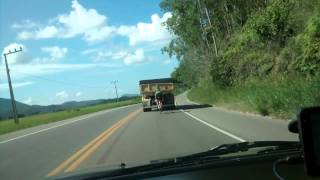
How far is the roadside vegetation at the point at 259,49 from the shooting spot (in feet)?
82.1

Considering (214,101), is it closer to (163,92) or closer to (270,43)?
(163,92)

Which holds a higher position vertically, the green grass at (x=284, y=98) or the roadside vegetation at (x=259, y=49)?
the roadside vegetation at (x=259, y=49)

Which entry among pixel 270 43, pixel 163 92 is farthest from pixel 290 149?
pixel 163 92

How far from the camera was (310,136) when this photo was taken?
7.71 feet

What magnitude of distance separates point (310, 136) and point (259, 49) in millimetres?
38811

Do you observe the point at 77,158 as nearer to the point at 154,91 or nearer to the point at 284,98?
the point at 284,98

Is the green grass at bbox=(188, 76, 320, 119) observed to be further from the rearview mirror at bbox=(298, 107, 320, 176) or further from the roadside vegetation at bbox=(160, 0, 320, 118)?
the rearview mirror at bbox=(298, 107, 320, 176)

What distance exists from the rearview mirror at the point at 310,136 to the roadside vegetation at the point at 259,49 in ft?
35.8

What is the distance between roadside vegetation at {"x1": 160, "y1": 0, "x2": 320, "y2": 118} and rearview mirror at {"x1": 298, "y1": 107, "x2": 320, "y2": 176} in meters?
10.9

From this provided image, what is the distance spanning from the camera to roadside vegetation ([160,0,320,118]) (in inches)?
985

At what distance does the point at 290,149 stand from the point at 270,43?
33.6 metres

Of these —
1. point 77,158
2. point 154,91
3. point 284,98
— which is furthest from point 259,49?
point 77,158

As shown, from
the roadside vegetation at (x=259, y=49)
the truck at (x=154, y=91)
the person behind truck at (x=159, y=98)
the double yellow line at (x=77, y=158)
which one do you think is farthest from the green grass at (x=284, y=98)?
the truck at (x=154, y=91)

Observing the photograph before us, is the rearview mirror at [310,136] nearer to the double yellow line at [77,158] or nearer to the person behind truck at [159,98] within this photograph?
the double yellow line at [77,158]
